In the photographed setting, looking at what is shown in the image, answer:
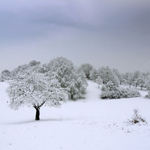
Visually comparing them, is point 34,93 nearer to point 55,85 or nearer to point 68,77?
point 55,85

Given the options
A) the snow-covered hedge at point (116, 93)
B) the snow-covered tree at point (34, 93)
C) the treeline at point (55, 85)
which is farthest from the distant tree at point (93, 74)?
the snow-covered tree at point (34, 93)

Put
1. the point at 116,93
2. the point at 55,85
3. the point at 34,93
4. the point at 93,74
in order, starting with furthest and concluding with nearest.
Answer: the point at 93,74 < the point at 116,93 < the point at 55,85 < the point at 34,93

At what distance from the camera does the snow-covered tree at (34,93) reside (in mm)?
20055

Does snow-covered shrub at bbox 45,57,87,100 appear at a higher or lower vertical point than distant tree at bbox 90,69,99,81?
lower

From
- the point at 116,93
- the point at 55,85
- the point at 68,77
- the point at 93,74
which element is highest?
the point at 93,74

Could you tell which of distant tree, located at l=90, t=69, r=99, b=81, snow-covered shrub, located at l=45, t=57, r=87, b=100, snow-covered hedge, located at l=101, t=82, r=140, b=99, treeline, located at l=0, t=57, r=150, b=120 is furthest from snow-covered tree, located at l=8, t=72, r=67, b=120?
distant tree, located at l=90, t=69, r=99, b=81

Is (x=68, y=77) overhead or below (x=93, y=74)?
below

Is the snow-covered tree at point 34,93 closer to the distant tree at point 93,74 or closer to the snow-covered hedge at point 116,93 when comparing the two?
the snow-covered hedge at point 116,93

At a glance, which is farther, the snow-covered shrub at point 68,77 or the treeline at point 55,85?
the snow-covered shrub at point 68,77

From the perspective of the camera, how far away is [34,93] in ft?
66.8

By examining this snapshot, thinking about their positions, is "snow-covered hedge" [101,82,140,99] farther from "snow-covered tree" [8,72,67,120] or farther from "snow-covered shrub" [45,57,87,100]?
"snow-covered tree" [8,72,67,120]

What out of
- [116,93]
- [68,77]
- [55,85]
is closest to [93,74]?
[116,93]

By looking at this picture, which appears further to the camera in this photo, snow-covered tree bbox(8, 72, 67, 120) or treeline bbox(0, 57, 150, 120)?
treeline bbox(0, 57, 150, 120)

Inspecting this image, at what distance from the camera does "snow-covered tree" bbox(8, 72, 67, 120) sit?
20.1 m
